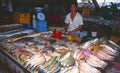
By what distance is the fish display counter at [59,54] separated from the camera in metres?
1.85

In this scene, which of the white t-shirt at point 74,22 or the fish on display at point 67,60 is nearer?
the fish on display at point 67,60

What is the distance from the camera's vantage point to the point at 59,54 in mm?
2150

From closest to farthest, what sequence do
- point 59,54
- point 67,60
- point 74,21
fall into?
point 67,60, point 59,54, point 74,21

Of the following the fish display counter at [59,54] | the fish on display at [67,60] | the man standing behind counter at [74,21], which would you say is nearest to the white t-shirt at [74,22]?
the man standing behind counter at [74,21]

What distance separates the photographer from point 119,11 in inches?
225

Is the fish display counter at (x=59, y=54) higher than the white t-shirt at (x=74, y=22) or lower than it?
lower

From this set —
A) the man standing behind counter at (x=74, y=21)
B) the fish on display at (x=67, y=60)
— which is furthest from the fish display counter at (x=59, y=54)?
the man standing behind counter at (x=74, y=21)

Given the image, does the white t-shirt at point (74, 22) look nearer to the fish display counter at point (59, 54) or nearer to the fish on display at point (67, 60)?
the fish display counter at point (59, 54)

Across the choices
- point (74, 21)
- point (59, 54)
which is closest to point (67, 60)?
point (59, 54)

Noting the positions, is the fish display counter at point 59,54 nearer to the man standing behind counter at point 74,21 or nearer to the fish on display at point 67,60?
the fish on display at point 67,60

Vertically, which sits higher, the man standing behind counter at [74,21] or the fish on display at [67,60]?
the man standing behind counter at [74,21]

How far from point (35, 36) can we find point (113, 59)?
1.49 meters

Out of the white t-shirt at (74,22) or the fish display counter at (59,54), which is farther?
the white t-shirt at (74,22)

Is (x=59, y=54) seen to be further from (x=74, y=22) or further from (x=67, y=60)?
(x=74, y=22)
